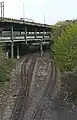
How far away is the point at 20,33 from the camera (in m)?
98.8

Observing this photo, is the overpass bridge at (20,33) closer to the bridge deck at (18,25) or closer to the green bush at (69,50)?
the bridge deck at (18,25)

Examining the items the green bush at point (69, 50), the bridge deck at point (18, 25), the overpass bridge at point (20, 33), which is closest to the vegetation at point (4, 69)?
the green bush at point (69, 50)

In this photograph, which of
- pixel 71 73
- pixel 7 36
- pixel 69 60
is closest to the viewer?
pixel 69 60

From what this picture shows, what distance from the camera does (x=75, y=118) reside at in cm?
3478

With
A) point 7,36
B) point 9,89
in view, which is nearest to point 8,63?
point 9,89

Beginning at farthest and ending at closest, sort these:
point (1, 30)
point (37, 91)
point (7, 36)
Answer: point (1, 30) → point (7, 36) → point (37, 91)

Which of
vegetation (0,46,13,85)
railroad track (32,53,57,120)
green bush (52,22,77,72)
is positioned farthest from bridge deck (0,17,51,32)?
green bush (52,22,77,72)

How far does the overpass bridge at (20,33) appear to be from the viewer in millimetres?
79162

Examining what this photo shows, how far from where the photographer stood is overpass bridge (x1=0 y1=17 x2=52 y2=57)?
7916 cm

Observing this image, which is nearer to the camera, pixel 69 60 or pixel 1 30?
pixel 69 60

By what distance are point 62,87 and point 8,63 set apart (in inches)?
519

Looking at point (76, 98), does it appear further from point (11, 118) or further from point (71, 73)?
point (71, 73)

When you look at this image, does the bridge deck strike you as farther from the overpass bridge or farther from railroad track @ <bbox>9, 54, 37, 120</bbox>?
railroad track @ <bbox>9, 54, 37, 120</bbox>

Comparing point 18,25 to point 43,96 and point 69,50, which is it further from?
point 43,96
